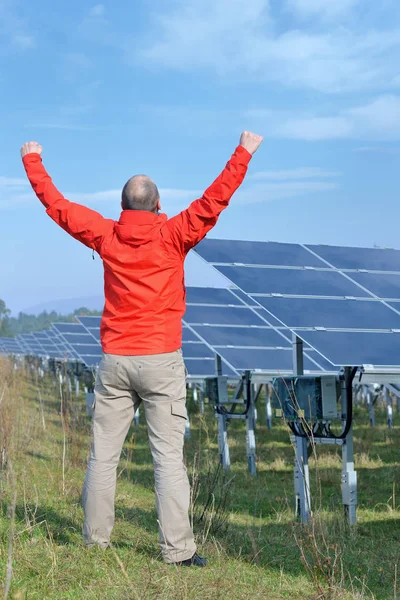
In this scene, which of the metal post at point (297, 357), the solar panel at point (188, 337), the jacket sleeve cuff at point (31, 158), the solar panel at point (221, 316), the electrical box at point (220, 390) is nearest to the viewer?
the jacket sleeve cuff at point (31, 158)

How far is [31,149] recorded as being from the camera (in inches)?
187

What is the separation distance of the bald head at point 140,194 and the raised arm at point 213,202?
182 mm

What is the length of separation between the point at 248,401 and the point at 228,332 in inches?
53.9

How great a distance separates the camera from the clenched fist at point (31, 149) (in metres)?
4.75

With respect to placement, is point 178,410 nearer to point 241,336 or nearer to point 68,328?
point 241,336

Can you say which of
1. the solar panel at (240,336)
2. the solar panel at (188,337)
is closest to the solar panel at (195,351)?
the solar panel at (188,337)

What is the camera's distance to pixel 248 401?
9.34 m

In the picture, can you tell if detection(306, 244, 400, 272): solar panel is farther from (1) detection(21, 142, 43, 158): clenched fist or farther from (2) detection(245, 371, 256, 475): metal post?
(1) detection(21, 142, 43, 158): clenched fist

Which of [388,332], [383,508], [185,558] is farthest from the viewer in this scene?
[383,508]

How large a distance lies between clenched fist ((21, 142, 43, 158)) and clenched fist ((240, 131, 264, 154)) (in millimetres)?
1199

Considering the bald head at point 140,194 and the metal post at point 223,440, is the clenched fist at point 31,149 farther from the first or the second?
the metal post at point 223,440

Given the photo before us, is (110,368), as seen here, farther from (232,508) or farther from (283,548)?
(232,508)

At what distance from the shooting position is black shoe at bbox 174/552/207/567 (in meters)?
4.26

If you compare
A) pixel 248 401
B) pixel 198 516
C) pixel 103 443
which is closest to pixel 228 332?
pixel 248 401
